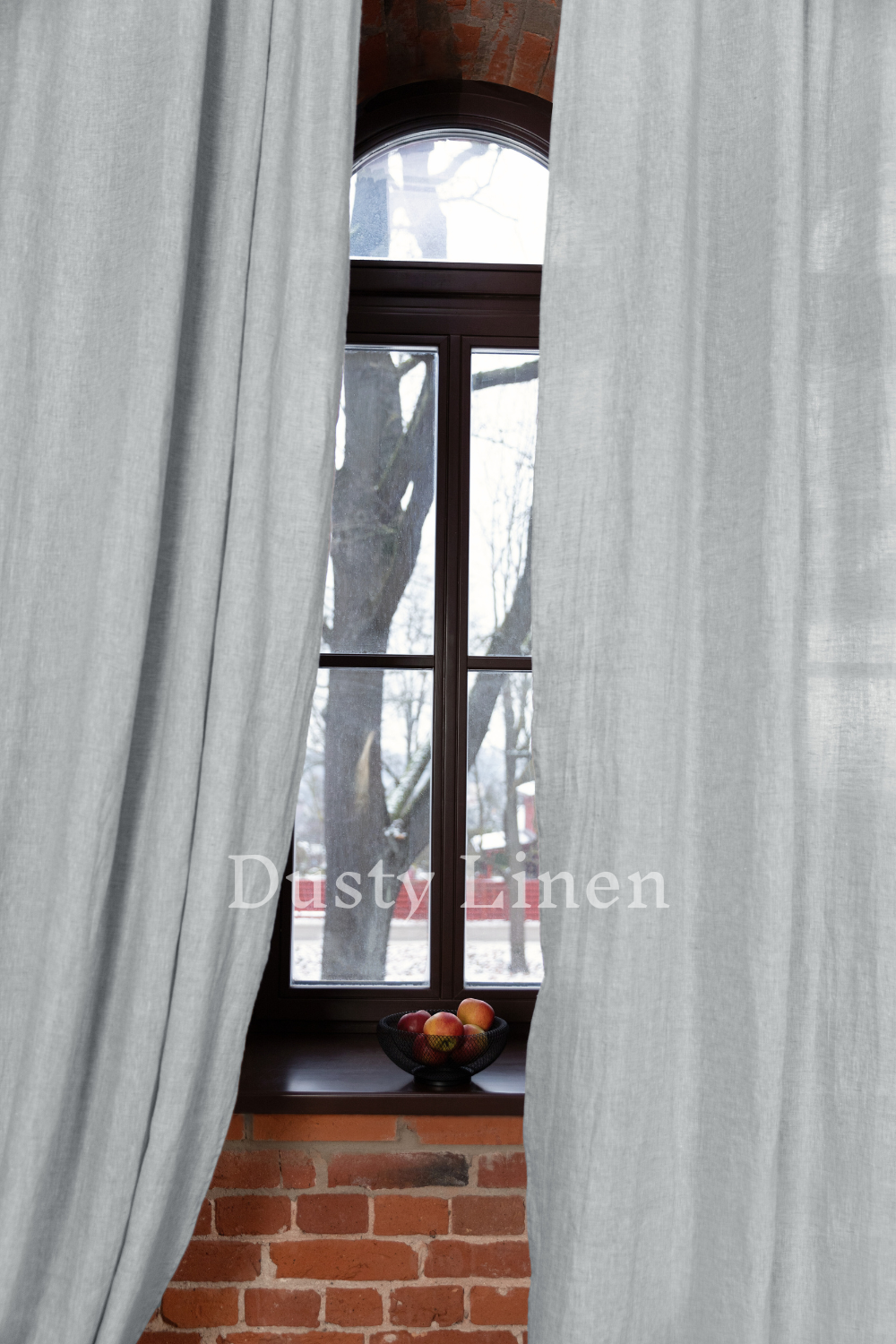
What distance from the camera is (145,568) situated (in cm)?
119

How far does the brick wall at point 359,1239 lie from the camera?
1576 mm

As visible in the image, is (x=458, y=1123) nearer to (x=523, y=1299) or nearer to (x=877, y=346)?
(x=523, y=1299)

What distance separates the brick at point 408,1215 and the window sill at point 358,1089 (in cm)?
15

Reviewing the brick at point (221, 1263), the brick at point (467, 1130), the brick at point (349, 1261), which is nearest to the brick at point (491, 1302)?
the brick at point (349, 1261)

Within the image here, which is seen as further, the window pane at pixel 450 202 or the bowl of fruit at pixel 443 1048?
the window pane at pixel 450 202

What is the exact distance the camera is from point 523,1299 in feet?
5.21

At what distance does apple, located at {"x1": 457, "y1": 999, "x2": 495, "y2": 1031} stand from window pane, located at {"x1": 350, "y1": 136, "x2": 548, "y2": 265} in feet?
4.57

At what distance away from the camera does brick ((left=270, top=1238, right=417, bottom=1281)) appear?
5.18 ft

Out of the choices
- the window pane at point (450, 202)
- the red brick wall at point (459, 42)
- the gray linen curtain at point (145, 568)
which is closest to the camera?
the gray linen curtain at point (145, 568)

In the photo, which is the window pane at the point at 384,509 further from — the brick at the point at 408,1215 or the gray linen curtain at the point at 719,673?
the brick at the point at 408,1215

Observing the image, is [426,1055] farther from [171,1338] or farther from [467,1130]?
[171,1338]

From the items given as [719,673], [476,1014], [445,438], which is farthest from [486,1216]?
[445,438]

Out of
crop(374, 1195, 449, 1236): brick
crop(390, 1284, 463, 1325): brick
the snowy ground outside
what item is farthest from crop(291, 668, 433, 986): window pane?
crop(390, 1284, 463, 1325): brick

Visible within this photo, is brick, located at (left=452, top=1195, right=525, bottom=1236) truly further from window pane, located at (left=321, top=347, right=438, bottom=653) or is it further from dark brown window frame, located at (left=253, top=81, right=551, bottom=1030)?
window pane, located at (left=321, top=347, right=438, bottom=653)
